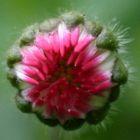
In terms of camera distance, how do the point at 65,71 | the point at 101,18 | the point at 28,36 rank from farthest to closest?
the point at 101,18
the point at 28,36
the point at 65,71

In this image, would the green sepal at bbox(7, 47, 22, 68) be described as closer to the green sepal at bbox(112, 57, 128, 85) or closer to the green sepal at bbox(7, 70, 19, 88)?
the green sepal at bbox(7, 70, 19, 88)

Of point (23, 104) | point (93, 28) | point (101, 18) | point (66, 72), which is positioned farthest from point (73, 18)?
point (101, 18)

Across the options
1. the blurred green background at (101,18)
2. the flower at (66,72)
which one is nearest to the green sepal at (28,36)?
the flower at (66,72)

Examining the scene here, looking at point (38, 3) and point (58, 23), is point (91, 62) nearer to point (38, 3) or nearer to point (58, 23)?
point (58, 23)

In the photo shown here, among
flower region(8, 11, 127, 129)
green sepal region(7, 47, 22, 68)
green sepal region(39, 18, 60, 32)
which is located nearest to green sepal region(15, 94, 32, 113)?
flower region(8, 11, 127, 129)

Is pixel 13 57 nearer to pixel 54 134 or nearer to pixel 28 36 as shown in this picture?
pixel 28 36

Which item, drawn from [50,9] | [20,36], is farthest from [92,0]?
[20,36]
